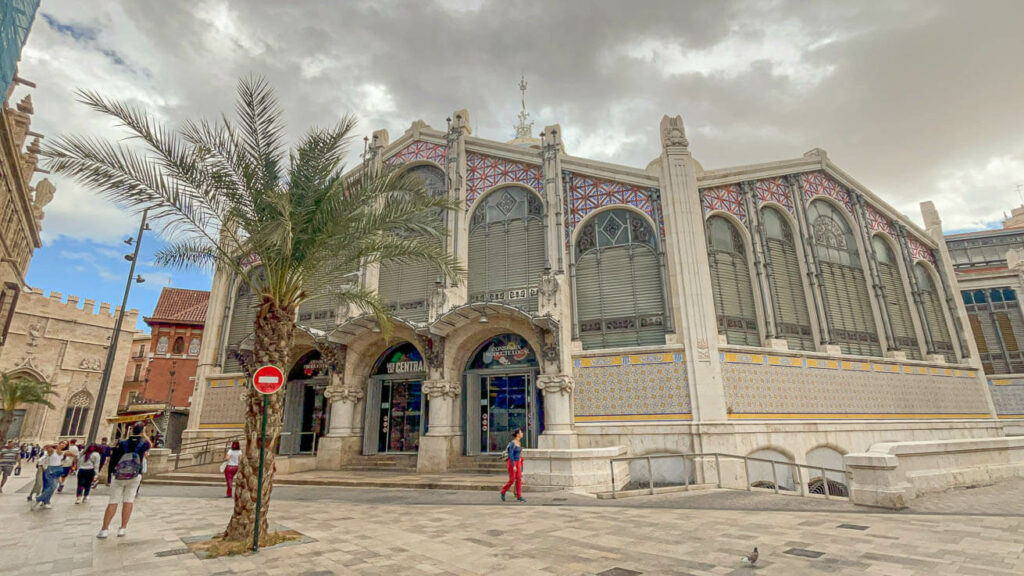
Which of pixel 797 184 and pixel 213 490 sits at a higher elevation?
pixel 797 184

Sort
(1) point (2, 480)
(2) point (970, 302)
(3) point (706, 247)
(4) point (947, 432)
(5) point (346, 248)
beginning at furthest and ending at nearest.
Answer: (2) point (970, 302) → (4) point (947, 432) → (3) point (706, 247) → (1) point (2, 480) → (5) point (346, 248)

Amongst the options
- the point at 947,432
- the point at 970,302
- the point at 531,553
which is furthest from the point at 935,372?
the point at 531,553

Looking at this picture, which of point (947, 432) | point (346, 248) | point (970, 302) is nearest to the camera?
point (346, 248)

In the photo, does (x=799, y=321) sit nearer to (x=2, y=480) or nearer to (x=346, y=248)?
(x=346, y=248)

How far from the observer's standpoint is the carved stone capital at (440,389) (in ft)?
53.6

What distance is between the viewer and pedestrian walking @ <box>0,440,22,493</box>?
15.2 metres

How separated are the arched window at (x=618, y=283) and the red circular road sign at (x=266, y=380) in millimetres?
11054

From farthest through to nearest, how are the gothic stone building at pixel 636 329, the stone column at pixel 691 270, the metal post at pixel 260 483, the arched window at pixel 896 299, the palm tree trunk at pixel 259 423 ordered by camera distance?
the arched window at pixel 896 299 < the gothic stone building at pixel 636 329 < the stone column at pixel 691 270 < the palm tree trunk at pixel 259 423 < the metal post at pixel 260 483

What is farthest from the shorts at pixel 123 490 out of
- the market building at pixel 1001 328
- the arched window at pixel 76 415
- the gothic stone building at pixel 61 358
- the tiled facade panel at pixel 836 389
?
the arched window at pixel 76 415

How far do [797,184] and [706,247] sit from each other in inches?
235

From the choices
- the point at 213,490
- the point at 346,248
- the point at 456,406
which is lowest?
the point at 213,490

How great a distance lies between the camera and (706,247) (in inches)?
637

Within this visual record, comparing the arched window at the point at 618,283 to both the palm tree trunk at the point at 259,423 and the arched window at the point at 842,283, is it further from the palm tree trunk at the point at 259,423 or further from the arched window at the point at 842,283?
the palm tree trunk at the point at 259,423

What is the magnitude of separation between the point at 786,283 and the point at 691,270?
4568 mm
